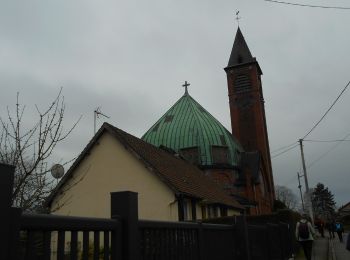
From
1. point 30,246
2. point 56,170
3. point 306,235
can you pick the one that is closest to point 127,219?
point 30,246

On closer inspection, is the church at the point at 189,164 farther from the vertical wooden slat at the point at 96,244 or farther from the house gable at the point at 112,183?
the vertical wooden slat at the point at 96,244

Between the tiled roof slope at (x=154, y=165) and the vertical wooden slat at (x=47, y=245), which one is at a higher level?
the tiled roof slope at (x=154, y=165)

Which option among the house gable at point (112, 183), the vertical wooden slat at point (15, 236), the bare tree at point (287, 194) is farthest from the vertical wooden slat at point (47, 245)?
the bare tree at point (287, 194)

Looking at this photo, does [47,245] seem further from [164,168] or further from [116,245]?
[164,168]

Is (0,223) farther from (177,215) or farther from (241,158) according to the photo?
(241,158)

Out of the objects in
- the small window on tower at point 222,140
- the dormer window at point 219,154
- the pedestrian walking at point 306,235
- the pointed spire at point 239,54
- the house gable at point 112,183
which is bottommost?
the pedestrian walking at point 306,235

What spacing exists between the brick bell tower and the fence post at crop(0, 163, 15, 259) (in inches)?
1923

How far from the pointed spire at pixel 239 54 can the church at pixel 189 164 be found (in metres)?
0.13

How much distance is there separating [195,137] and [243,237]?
37115mm

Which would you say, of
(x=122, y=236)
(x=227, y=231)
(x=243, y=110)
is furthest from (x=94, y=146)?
(x=243, y=110)

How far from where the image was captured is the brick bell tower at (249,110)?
52.9m

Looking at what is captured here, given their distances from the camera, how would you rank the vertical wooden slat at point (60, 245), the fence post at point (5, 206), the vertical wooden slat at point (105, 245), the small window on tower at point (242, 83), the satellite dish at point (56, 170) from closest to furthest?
the fence post at point (5, 206), the vertical wooden slat at point (60, 245), the vertical wooden slat at point (105, 245), the satellite dish at point (56, 170), the small window on tower at point (242, 83)

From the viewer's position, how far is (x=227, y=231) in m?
7.60

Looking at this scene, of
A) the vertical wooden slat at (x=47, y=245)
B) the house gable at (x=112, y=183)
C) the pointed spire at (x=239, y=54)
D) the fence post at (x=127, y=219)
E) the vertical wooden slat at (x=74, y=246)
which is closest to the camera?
the vertical wooden slat at (x=47, y=245)
